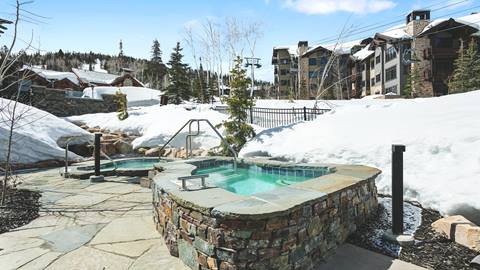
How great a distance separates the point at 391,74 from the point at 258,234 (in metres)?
31.0

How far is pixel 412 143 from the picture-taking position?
509 centimetres

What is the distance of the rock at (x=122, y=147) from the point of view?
11.7 m

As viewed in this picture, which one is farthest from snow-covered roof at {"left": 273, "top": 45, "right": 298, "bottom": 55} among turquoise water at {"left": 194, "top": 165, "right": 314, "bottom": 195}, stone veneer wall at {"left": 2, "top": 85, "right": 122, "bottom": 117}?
turquoise water at {"left": 194, "top": 165, "right": 314, "bottom": 195}

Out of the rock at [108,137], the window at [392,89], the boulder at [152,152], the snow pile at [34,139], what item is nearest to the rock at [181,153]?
the boulder at [152,152]

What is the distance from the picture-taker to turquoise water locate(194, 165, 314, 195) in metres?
4.96

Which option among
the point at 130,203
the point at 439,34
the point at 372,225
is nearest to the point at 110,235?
the point at 130,203

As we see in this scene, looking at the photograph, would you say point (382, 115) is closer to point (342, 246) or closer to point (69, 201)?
point (342, 246)

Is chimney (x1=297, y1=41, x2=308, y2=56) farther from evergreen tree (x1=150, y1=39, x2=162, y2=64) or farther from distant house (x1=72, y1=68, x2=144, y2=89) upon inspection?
evergreen tree (x1=150, y1=39, x2=162, y2=64)

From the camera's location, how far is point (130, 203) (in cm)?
462

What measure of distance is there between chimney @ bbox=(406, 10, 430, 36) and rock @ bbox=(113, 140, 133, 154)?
27481mm

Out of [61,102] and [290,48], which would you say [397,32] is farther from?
[61,102]

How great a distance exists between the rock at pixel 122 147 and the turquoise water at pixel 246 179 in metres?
7.14

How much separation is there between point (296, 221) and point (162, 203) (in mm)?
1566

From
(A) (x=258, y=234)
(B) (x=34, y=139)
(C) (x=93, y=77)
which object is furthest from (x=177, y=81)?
(A) (x=258, y=234)
